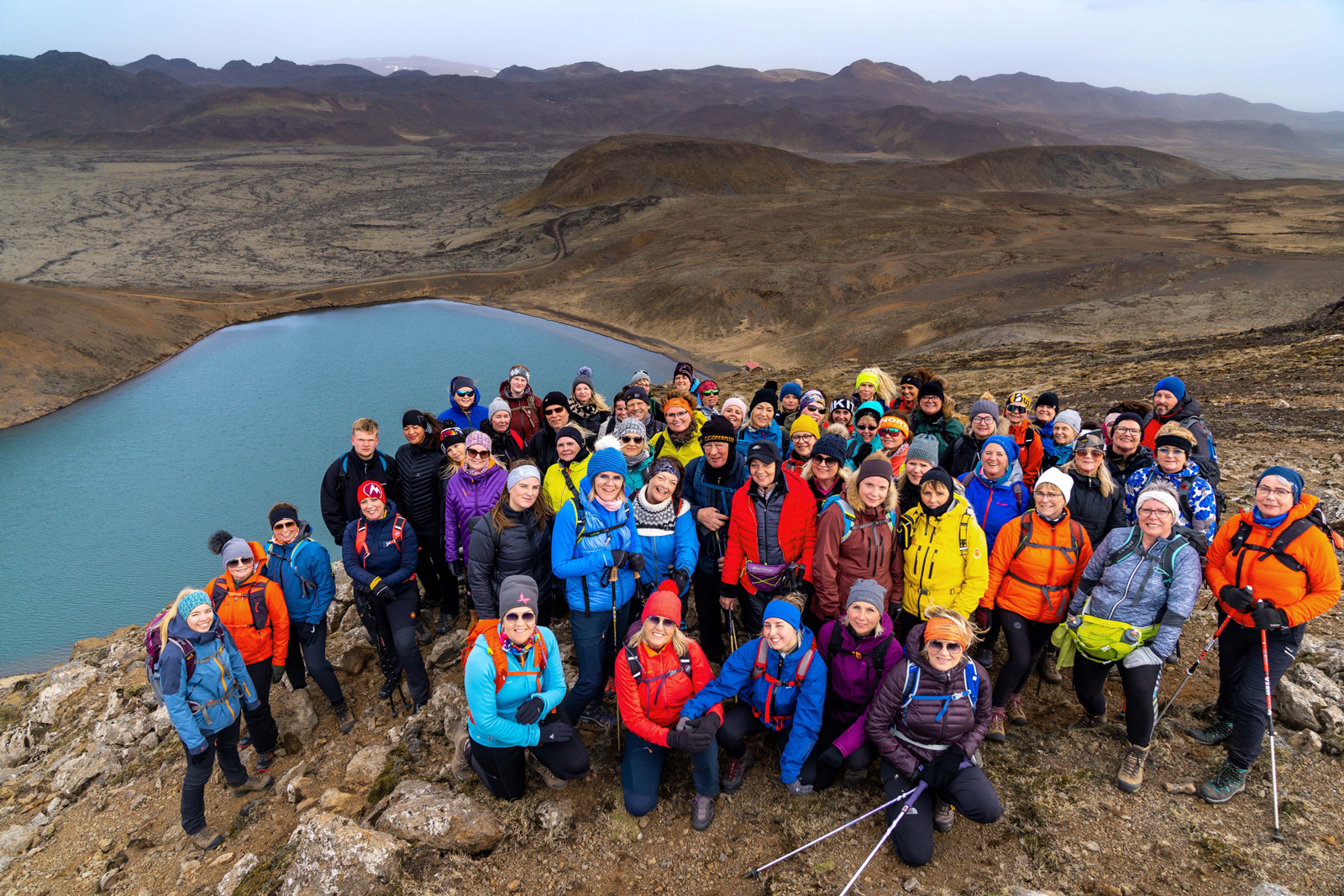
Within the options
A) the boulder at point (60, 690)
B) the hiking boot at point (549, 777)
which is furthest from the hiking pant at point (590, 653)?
the boulder at point (60, 690)

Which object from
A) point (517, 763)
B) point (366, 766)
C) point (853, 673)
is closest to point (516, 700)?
point (517, 763)

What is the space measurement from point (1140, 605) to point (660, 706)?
9.79 ft

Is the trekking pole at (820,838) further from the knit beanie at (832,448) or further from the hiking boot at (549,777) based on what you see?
the knit beanie at (832,448)

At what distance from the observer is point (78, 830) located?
5.43 meters

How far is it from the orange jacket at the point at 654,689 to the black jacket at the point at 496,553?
3.91 ft

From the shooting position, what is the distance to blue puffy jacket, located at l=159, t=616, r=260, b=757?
4.45 meters

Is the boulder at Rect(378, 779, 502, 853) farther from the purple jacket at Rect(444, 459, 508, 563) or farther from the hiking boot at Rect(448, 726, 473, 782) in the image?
the purple jacket at Rect(444, 459, 508, 563)

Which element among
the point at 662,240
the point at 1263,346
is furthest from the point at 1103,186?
the point at 1263,346

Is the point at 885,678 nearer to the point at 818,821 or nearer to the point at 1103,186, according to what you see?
the point at 818,821

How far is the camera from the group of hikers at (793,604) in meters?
3.99

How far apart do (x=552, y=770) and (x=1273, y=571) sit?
15.0 ft

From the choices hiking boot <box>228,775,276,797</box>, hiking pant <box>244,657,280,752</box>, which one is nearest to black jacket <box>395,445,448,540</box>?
hiking pant <box>244,657,280,752</box>

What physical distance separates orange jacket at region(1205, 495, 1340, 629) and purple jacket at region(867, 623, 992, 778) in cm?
171

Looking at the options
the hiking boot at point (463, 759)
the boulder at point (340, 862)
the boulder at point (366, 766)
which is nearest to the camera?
the boulder at point (340, 862)
